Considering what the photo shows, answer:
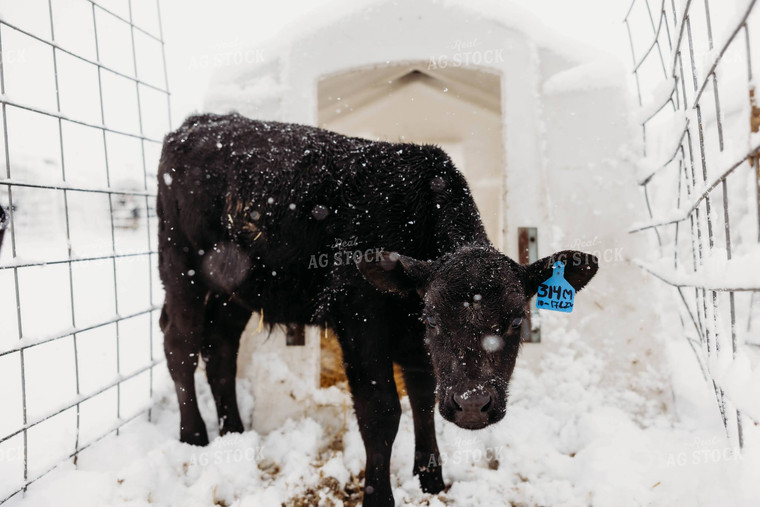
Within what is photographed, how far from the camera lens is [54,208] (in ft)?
40.5

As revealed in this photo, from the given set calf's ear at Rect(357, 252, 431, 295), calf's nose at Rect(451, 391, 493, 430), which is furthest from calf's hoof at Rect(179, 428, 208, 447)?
calf's nose at Rect(451, 391, 493, 430)

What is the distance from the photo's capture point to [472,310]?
8.16 ft

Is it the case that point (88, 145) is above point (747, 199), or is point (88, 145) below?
above

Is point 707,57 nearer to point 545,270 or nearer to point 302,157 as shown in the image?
point 545,270

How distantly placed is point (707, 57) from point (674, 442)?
256 cm

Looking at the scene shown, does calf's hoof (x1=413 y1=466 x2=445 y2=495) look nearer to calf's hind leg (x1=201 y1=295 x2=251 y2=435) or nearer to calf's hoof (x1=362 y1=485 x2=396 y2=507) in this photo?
calf's hoof (x1=362 y1=485 x2=396 y2=507)

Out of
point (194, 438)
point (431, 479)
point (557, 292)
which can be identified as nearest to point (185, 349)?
point (194, 438)

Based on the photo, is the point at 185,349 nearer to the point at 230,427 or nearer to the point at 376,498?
the point at 230,427

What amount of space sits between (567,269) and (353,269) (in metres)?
1.32

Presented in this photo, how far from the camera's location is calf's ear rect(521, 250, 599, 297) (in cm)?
271

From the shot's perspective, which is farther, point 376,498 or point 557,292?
point 376,498

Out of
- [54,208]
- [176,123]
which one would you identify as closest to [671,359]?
[176,123]

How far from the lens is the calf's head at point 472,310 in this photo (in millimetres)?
2338

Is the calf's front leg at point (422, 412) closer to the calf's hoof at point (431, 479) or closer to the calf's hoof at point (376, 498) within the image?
the calf's hoof at point (431, 479)
